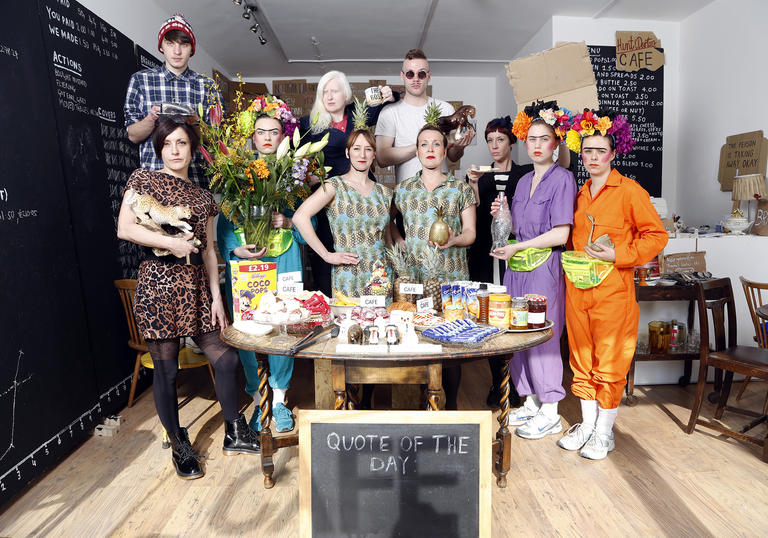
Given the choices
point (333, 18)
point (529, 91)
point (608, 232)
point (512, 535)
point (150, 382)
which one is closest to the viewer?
point (512, 535)

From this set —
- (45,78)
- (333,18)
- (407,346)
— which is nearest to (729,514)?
(407,346)

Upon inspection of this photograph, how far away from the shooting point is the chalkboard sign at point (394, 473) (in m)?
1.53

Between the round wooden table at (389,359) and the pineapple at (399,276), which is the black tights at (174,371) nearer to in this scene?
the round wooden table at (389,359)

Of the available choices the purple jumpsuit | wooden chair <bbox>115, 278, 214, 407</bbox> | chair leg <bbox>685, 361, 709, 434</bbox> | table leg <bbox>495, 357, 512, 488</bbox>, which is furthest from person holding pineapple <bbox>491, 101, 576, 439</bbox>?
wooden chair <bbox>115, 278, 214, 407</bbox>

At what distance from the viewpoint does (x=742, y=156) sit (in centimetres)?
421

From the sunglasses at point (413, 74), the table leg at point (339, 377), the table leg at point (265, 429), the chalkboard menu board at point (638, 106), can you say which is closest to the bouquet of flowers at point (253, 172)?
the table leg at point (265, 429)

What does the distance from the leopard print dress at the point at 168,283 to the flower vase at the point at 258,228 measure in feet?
0.77

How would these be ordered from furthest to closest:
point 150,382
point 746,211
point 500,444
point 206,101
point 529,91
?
point 529,91, point 746,211, point 150,382, point 206,101, point 500,444

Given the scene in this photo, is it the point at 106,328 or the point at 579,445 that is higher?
the point at 106,328

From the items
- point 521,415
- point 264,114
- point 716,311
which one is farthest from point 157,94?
point 716,311

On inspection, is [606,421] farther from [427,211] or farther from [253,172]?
[253,172]

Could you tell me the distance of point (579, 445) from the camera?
8.79ft

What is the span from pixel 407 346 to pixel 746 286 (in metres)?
2.71

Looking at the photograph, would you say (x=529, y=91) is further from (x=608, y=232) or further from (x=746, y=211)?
(x=608, y=232)
